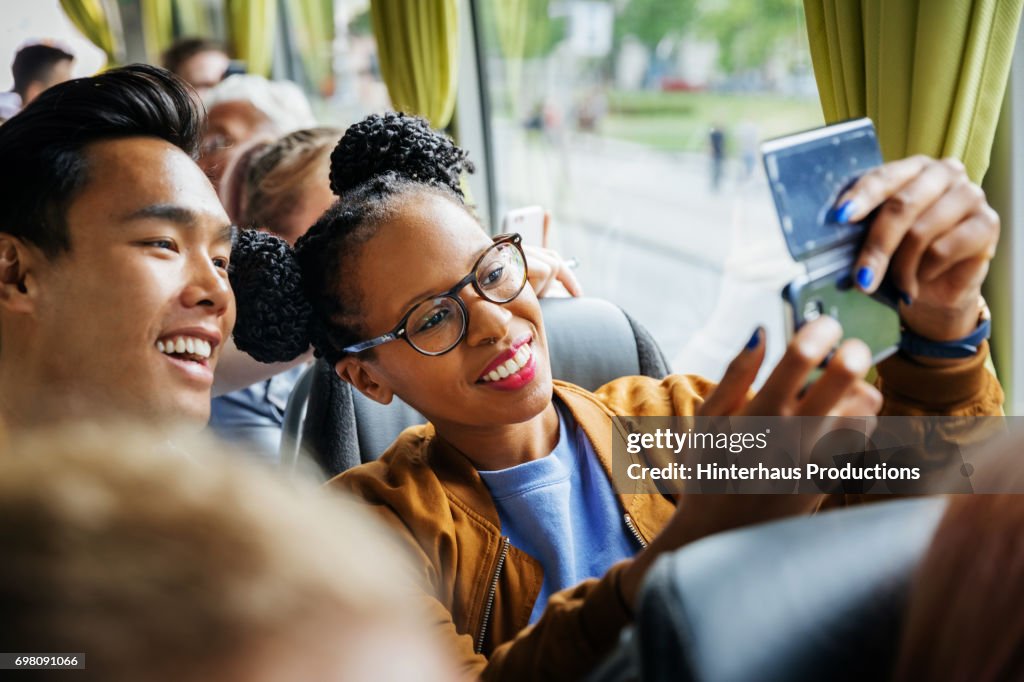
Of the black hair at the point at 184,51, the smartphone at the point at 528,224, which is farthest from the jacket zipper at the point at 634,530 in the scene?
the black hair at the point at 184,51

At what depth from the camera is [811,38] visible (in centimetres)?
168

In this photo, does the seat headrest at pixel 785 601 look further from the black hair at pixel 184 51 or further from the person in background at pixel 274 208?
the black hair at pixel 184 51

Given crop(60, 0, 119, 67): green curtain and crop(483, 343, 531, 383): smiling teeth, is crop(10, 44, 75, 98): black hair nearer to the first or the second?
crop(483, 343, 531, 383): smiling teeth

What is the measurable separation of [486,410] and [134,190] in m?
0.57

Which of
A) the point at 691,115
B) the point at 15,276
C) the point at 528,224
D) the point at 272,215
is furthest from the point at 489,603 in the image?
the point at 691,115

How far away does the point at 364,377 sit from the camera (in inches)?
51.8

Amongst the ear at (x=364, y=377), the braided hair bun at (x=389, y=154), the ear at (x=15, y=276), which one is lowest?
the ear at (x=364, y=377)

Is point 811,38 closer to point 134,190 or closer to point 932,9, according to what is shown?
point 932,9

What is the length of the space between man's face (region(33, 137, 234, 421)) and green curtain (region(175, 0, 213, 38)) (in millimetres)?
6195

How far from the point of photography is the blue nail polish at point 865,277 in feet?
3.01

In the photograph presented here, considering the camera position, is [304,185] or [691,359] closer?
[304,185]

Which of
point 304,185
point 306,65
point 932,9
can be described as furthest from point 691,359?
point 306,65

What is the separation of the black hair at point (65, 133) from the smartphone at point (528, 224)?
67 cm

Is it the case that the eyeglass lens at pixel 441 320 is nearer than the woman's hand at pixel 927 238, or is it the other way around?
the woman's hand at pixel 927 238
